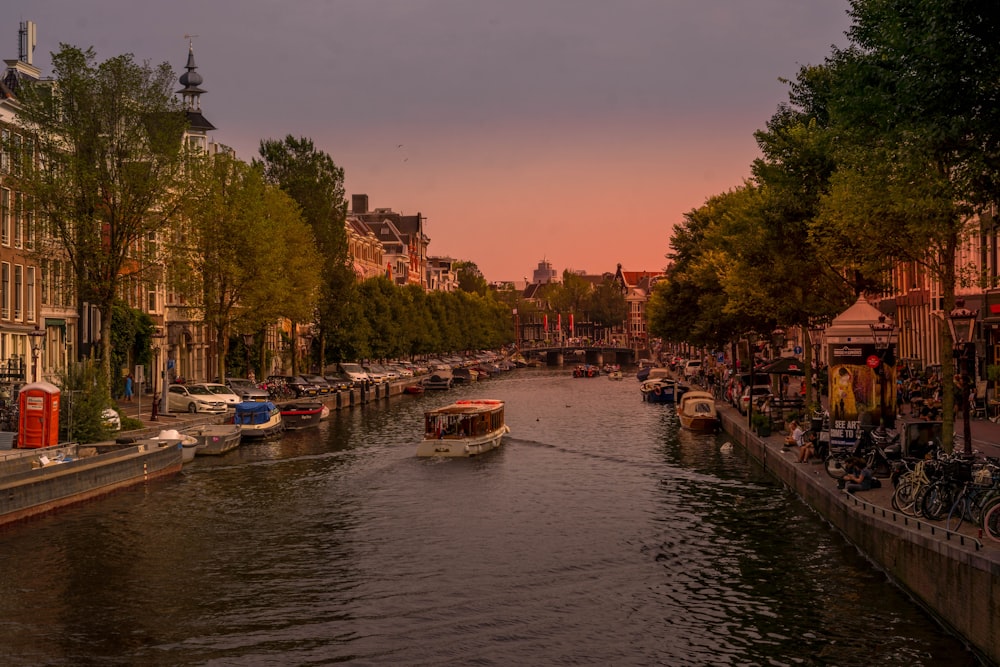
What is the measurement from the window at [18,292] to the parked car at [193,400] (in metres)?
10.2

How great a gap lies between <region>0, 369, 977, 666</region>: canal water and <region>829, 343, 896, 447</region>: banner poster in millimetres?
3560

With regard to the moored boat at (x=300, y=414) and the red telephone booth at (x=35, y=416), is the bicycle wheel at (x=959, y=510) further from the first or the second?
the moored boat at (x=300, y=414)

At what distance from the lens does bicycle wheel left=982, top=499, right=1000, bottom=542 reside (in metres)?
23.5

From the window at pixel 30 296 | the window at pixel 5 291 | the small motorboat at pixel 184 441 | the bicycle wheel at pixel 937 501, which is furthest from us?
the window at pixel 30 296

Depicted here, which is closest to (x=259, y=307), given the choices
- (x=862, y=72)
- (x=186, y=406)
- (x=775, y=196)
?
(x=186, y=406)

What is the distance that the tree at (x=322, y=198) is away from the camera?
10481 cm

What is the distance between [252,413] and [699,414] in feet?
88.8

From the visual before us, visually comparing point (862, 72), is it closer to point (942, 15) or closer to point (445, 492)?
point (942, 15)

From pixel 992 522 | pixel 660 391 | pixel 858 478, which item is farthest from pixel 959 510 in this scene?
pixel 660 391

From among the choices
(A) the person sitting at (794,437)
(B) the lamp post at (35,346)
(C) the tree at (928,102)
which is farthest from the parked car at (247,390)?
(C) the tree at (928,102)

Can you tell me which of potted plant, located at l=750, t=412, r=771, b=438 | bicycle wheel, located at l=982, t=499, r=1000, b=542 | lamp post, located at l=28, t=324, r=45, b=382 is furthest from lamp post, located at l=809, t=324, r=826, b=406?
lamp post, located at l=28, t=324, r=45, b=382

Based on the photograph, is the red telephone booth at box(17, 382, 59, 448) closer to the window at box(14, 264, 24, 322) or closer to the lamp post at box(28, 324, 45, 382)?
the lamp post at box(28, 324, 45, 382)

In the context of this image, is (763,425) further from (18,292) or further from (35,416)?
(18,292)

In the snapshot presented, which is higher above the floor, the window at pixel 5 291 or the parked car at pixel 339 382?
the window at pixel 5 291
